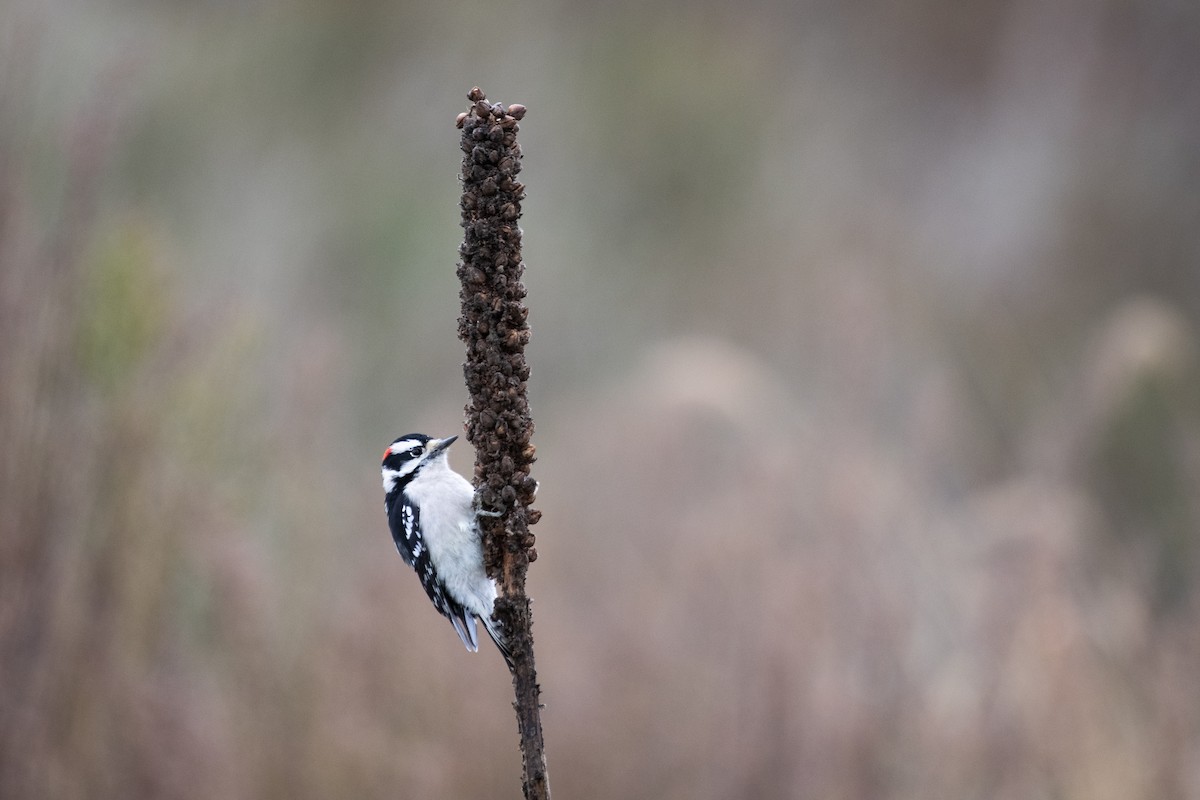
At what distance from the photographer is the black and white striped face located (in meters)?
4.14

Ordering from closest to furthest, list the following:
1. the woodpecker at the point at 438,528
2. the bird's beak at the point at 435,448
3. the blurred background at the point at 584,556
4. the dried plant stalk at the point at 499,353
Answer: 1. the dried plant stalk at the point at 499,353
2. the woodpecker at the point at 438,528
3. the blurred background at the point at 584,556
4. the bird's beak at the point at 435,448

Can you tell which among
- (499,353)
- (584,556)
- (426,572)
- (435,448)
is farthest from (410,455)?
(499,353)

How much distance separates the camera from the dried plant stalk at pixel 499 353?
2033mm

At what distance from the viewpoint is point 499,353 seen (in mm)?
2188

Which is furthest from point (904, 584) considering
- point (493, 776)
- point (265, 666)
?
point (265, 666)

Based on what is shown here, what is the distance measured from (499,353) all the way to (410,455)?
2.12 meters

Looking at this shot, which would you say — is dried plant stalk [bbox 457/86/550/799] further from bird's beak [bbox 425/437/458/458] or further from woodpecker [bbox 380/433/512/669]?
bird's beak [bbox 425/437/458/458]

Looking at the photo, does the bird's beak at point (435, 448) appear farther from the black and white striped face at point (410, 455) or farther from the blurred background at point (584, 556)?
the blurred background at point (584, 556)

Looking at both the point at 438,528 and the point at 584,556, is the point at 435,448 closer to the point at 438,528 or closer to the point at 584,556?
the point at 438,528

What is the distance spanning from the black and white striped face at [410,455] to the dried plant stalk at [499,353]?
1.75 metres

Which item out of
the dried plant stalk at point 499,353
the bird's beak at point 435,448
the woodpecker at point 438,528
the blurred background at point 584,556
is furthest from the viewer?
the bird's beak at point 435,448

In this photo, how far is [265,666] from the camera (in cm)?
439

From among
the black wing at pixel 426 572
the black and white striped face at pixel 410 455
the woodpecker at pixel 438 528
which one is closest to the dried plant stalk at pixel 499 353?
the woodpecker at pixel 438 528

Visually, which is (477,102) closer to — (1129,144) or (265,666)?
(265,666)
